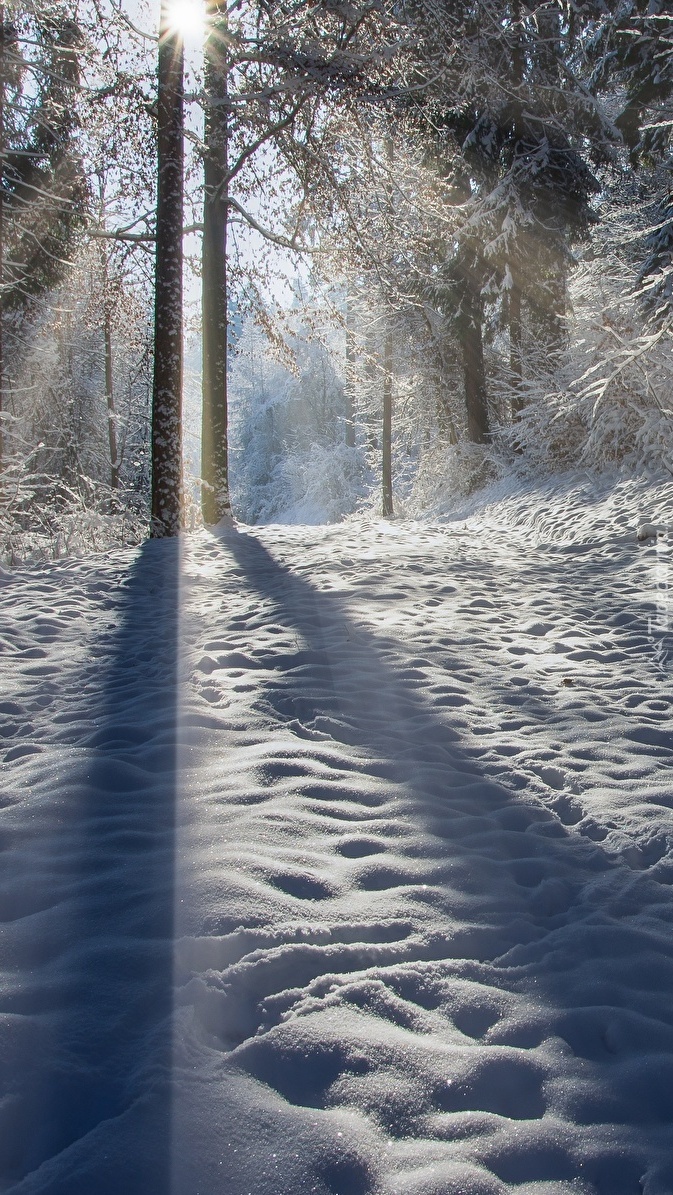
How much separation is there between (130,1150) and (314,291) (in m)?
13.0

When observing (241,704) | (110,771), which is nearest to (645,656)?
(241,704)

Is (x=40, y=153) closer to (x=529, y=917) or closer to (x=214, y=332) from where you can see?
(x=214, y=332)

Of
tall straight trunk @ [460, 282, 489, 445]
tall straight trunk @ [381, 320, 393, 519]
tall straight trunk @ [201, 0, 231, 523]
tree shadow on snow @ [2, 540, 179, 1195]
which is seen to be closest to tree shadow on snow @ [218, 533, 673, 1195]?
tree shadow on snow @ [2, 540, 179, 1195]

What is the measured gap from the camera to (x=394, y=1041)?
188cm

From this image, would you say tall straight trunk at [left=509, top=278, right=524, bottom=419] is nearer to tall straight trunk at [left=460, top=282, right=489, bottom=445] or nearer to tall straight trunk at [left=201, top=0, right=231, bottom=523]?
tall straight trunk at [left=460, top=282, right=489, bottom=445]

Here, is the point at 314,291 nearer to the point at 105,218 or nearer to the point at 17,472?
the point at 105,218

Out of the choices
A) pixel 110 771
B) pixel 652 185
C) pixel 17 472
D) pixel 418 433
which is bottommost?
pixel 110 771

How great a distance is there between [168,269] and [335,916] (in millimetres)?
9239

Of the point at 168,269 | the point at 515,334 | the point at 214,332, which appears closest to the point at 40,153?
the point at 168,269

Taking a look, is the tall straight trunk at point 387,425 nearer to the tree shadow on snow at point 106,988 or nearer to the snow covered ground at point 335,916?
the snow covered ground at point 335,916

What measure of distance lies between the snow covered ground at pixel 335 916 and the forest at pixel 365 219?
154 inches

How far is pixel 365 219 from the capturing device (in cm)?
1088

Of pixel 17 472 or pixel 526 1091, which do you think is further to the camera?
pixel 17 472

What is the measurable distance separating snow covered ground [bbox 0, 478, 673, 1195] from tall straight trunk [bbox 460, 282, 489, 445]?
579 inches
